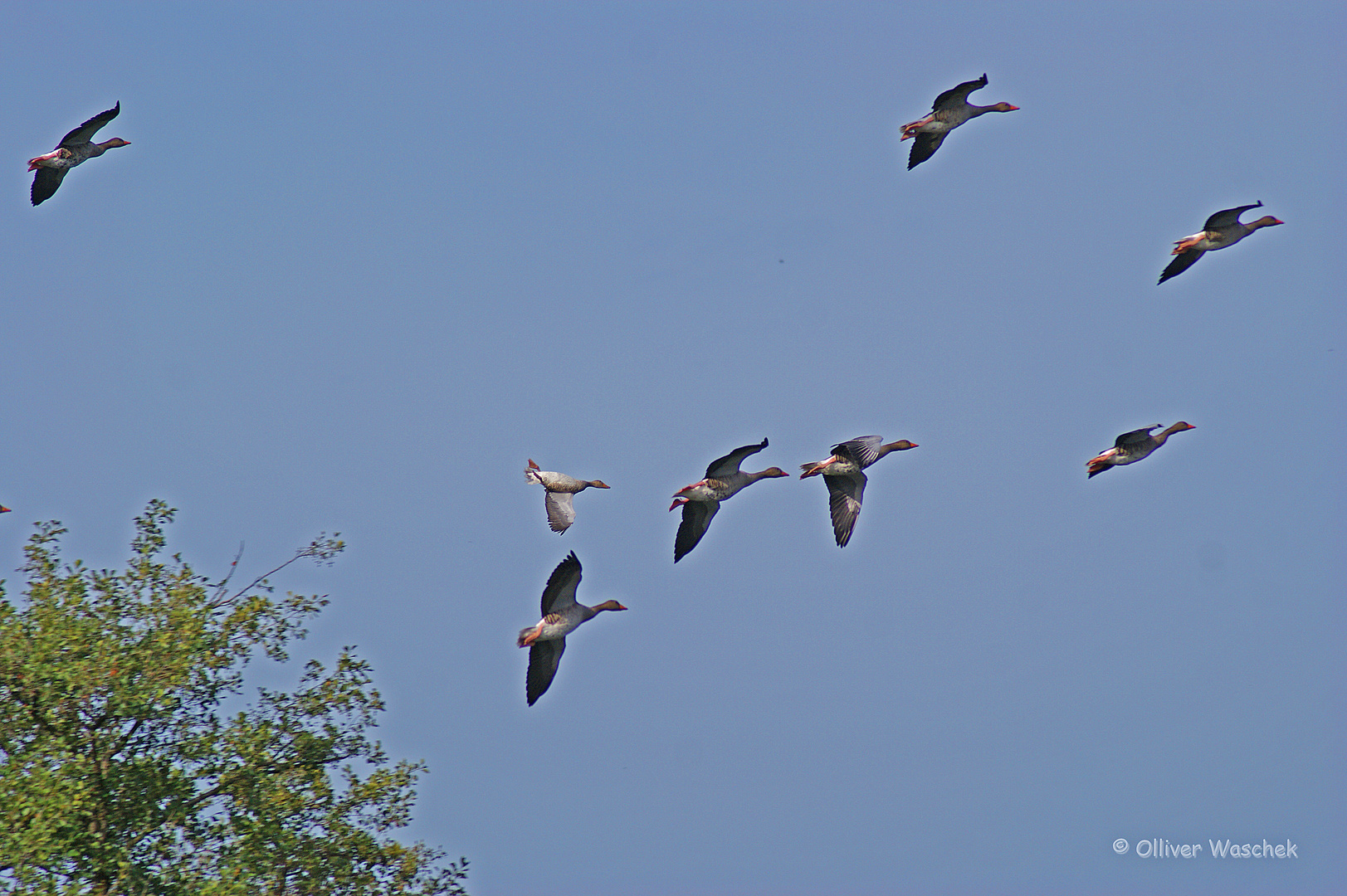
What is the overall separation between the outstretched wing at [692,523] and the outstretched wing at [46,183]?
33.4 ft

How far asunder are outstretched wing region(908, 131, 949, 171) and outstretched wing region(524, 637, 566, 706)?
8.79 metres

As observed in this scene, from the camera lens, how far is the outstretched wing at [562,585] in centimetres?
1784

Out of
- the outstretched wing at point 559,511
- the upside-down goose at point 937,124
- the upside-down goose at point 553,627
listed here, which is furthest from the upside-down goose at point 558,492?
the upside-down goose at point 937,124

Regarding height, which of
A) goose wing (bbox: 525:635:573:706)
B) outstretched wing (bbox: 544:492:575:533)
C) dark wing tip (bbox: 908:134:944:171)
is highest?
dark wing tip (bbox: 908:134:944:171)

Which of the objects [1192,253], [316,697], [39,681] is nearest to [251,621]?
[316,697]

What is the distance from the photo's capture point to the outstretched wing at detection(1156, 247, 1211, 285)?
21.8 meters

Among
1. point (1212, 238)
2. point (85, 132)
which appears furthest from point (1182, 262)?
point (85, 132)

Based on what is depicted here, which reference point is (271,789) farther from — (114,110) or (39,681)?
(114,110)

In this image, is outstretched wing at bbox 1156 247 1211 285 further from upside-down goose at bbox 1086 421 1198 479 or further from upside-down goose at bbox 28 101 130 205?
upside-down goose at bbox 28 101 130 205

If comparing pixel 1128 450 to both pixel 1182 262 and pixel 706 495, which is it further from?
pixel 706 495

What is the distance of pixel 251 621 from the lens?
2339 cm

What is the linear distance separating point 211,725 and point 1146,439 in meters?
14.2

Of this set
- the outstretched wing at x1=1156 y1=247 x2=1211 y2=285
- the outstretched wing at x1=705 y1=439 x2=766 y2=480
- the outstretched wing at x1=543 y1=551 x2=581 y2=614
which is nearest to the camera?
the outstretched wing at x1=543 y1=551 x2=581 y2=614

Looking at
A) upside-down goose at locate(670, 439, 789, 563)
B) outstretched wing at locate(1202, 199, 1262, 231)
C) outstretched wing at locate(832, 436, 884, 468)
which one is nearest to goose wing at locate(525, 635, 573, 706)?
upside-down goose at locate(670, 439, 789, 563)
